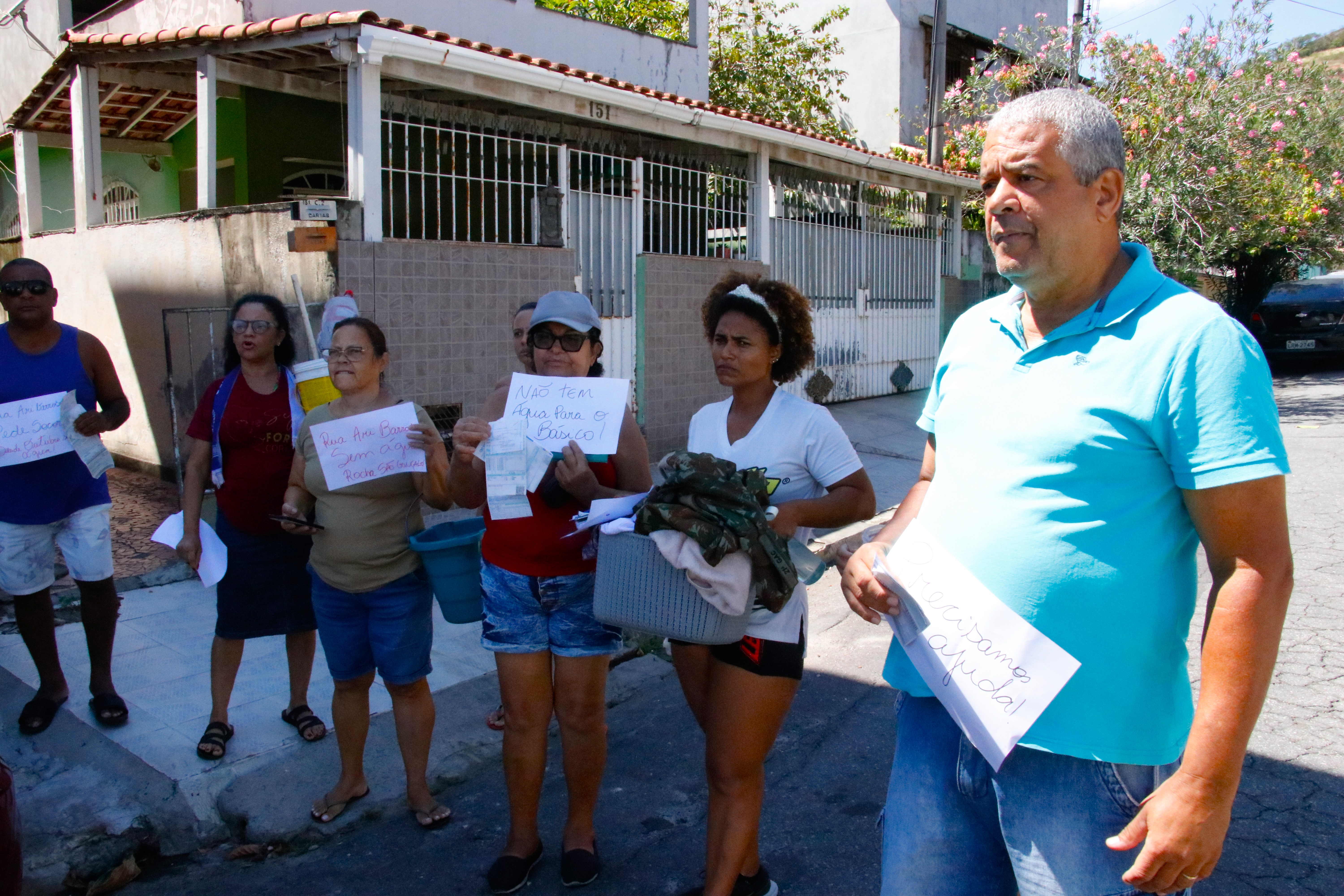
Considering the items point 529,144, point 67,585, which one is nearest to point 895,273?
point 529,144

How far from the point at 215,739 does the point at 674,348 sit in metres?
6.81

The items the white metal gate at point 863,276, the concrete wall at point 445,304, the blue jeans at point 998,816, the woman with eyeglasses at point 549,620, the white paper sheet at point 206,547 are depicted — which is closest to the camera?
the blue jeans at point 998,816

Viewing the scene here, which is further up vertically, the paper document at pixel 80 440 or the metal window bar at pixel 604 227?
the metal window bar at pixel 604 227

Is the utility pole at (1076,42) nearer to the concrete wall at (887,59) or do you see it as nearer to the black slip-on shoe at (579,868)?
the concrete wall at (887,59)

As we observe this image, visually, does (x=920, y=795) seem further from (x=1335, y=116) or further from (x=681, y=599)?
(x=1335, y=116)

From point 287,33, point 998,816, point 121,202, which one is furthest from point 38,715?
point 121,202

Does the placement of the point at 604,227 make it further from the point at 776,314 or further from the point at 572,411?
the point at 572,411

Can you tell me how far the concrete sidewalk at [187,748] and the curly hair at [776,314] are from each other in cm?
217

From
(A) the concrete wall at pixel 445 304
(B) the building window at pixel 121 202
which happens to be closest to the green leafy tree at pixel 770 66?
(B) the building window at pixel 121 202

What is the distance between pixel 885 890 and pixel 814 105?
1882 centimetres

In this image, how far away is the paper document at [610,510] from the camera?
2.69m

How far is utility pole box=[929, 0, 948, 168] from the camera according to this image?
1475 centimetres

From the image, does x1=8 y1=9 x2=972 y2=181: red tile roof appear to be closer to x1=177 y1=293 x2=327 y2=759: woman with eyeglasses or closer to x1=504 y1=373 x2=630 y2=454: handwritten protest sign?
x1=177 y1=293 x2=327 y2=759: woman with eyeglasses

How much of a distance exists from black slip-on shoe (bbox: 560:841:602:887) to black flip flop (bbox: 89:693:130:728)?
2.13 m
